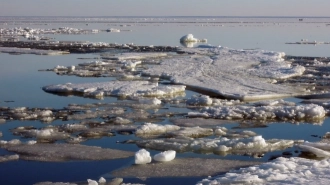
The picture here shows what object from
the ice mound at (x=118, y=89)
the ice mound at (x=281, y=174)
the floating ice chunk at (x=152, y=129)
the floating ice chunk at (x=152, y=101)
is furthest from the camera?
the ice mound at (x=118, y=89)

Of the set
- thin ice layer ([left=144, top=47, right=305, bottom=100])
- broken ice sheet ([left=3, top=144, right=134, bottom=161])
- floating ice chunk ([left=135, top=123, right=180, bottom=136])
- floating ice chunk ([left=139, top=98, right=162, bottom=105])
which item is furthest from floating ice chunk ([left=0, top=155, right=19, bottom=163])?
thin ice layer ([left=144, top=47, right=305, bottom=100])

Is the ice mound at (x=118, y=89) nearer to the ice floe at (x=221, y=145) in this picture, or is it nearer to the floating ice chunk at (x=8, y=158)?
the ice floe at (x=221, y=145)

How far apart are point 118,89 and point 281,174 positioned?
19.9 feet

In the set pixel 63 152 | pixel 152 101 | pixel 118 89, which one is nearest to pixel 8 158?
pixel 63 152

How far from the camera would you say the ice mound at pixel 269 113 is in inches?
→ 337

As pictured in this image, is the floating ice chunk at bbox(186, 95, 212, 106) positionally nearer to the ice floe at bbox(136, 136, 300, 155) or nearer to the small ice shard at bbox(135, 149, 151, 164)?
the ice floe at bbox(136, 136, 300, 155)

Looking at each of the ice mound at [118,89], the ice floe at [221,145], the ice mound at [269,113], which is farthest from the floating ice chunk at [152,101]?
the ice floe at [221,145]

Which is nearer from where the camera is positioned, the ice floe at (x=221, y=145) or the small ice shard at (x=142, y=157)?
the small ice shard at (x=142, y=157)

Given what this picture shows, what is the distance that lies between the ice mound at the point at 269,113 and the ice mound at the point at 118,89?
1.96 meters

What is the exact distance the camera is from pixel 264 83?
11.9 meters

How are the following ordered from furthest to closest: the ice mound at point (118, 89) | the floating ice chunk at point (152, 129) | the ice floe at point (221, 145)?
1. the ice mound at point (118, 89)
2. the floating ice chunk at point (152, 129)
3. the ice floe at point (221, 145)

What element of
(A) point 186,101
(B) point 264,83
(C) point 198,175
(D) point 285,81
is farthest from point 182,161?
(D) point 285,81

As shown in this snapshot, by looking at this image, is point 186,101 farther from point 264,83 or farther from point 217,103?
point 264,83

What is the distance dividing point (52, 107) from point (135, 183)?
14.9ft
